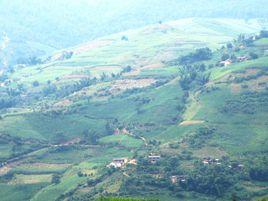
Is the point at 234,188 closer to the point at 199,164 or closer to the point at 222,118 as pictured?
the point at 199,164

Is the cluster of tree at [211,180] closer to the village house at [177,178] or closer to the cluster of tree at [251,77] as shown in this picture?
the village house at [177,178]

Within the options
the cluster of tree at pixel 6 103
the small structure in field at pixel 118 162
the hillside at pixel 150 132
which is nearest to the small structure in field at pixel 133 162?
the hillside at pixel 150 132

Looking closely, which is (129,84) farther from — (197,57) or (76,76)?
(76,76)

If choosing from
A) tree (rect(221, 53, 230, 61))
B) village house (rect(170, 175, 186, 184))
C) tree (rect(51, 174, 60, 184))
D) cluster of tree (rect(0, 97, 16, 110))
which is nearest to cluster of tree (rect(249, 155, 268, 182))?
village house (rect(170, 175, 186, 184))

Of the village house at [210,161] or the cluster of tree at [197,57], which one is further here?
the cluster of tree at [197,57]

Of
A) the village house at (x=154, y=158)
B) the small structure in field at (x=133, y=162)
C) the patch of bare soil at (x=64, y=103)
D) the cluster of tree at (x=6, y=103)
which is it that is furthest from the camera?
the cluster of tree at (x=6, y=103)

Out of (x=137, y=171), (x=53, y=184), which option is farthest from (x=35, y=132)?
(x=137, y=171)

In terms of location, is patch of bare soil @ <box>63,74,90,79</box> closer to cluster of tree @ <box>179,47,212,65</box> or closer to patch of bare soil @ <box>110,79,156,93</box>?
patch of bare soil @ <box>110,79,156,93</box>
